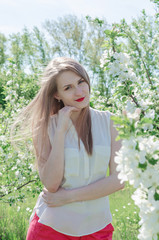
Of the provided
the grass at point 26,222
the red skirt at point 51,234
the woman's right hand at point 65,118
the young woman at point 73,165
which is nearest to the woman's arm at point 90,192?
the young woman at point 73,165

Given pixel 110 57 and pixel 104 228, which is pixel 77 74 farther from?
pixel 104 228

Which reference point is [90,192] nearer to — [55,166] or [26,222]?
[55,166]

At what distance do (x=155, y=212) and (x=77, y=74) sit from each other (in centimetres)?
125

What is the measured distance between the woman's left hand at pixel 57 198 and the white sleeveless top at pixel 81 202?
0.04 metres

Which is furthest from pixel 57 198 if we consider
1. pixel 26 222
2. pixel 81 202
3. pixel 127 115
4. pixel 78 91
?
pixel 26 222

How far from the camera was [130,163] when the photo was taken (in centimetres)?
97

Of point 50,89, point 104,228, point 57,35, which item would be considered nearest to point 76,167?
point 104,228

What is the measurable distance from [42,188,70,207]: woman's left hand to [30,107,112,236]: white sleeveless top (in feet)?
0.13

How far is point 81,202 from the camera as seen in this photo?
6.31 feet

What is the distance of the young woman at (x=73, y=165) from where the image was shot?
1893 mm

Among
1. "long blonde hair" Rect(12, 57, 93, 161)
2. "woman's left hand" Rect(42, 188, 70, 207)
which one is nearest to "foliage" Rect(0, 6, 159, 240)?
"long blonde hair" Rect(12, 57, 93, 161)

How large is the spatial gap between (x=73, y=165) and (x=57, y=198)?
227 mm

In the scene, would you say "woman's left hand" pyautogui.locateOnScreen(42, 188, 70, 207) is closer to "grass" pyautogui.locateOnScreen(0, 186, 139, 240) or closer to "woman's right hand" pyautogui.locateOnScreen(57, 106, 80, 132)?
"woman's right hand" pyautogui.locateOnScreen(57, 106, 80, 132)

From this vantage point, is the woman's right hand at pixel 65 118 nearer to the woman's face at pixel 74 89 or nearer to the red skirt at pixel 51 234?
the woman's face at pixel 74 89
